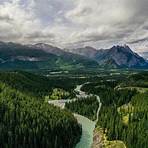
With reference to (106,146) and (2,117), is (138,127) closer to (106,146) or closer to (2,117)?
(106,146)

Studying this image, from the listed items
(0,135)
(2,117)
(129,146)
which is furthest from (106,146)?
(2,117)

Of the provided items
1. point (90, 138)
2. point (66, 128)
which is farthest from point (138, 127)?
point (66, 128)

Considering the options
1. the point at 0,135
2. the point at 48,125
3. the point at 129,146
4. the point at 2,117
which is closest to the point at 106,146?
the point at 129,146

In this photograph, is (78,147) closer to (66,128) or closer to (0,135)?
(66,128)

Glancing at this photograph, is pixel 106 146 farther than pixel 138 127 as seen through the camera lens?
No

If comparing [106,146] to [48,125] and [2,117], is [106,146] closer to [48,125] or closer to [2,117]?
[48,125]

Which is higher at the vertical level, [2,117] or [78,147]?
[2,117]

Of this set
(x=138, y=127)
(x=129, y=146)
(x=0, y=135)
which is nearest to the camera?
(x=129, y=146)

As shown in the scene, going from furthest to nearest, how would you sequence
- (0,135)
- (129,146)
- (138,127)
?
(138,127) → (0,135) → (129,146)
